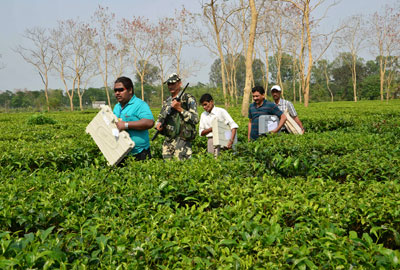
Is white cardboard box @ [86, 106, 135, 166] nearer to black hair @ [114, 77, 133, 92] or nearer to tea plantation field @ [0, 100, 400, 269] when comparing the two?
tea plantation field @ [0, 100, 400, 269]

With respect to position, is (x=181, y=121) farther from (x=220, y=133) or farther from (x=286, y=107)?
(x=286, y=107)

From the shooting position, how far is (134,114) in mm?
3926

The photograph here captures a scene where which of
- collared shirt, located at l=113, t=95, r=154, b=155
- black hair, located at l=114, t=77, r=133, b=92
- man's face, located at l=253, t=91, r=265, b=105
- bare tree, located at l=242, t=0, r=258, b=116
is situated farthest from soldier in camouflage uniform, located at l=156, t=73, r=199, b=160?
bare tree, located at l=242, t=0, r=258, b=116

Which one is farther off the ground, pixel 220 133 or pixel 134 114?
pixel 134 114

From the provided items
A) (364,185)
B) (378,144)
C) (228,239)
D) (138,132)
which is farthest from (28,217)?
(378,144)

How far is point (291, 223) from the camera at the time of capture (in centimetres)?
242

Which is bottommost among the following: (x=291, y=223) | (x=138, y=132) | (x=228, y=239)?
(x=291, y=223)

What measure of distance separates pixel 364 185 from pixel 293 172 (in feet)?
4.09

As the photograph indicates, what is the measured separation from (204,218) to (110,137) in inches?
73.0

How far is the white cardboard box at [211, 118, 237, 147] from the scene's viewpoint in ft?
14.9

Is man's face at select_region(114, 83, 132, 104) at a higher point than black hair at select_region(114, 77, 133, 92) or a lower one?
lower

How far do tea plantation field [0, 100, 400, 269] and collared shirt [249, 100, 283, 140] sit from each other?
1.51 m

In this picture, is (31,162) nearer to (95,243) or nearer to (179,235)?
(95,243)

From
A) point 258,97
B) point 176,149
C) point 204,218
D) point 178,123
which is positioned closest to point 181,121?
point 178,123
